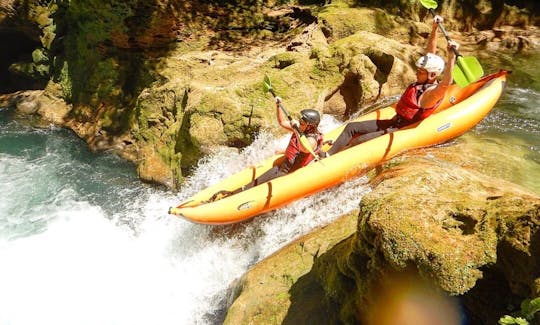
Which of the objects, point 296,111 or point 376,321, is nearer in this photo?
point 376,321

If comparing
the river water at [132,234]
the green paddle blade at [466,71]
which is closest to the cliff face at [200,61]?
the river water at [132,234]

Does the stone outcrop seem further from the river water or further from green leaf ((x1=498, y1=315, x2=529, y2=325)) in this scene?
the river water

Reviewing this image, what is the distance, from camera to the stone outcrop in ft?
7.12

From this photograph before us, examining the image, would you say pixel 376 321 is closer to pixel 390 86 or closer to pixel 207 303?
pixel 207 303

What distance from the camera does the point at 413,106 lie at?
5.08 metres

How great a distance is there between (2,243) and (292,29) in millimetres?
6824

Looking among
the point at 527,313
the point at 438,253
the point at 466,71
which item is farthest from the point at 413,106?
the point at 527,313

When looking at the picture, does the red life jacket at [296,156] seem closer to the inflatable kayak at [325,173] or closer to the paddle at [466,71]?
the inflatable kayak at [325,173]

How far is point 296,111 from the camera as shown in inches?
A: 250

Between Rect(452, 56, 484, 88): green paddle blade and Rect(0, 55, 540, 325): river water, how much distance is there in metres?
1.22

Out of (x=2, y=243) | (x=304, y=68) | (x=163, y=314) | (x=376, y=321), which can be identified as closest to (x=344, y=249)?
(x=376, y=321)

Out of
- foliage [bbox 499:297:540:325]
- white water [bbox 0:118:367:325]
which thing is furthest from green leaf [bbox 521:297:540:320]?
white water [bbox 0:118:367:325]

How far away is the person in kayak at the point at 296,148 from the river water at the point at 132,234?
0.46 meters

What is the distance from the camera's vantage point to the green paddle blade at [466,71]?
13.1 ft
